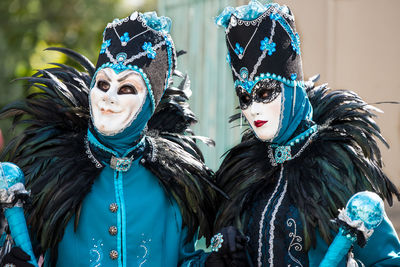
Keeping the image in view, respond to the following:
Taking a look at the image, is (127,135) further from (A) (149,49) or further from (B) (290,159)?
(B) (290,159)

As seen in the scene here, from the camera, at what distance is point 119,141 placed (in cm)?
326

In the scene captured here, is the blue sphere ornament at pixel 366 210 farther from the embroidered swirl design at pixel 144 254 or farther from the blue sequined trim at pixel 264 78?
the embroidered swirl design at pixel 144 254

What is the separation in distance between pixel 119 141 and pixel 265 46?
2.80 feet

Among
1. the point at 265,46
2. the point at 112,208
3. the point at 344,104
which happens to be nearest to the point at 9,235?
the point at 112,208

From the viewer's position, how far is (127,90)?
321 centimetres

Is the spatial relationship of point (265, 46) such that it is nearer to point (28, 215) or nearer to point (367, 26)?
point (28, 215)

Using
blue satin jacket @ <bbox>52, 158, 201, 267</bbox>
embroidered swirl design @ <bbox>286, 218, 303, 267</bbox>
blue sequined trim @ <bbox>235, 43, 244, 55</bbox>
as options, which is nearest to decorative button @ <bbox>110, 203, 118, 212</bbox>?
blue satin jacket @ <bbox>52, 158, 201, 267</bbox>

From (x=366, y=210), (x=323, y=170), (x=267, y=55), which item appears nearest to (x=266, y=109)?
(x=267, y=55)

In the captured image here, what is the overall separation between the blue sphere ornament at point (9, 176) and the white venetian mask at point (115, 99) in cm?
44

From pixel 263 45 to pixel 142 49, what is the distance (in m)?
0.59

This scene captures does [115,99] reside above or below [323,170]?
above

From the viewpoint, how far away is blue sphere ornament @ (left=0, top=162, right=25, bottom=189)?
2887 mm

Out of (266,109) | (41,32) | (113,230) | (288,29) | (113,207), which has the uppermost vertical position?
(41,32)

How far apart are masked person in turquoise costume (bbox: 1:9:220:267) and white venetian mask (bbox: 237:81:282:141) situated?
18.4 inches
